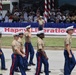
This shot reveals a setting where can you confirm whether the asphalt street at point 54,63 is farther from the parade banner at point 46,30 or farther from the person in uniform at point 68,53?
the parade banner at point 46,30

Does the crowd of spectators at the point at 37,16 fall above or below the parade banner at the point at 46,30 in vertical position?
Result: above

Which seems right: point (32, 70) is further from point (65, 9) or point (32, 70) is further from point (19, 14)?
point (65, 9)

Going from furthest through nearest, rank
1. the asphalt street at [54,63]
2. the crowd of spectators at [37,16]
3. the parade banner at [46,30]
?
the crowd of spectators at [37,16] < the parade banner at [46,30] < the asphalt street at [54,63]

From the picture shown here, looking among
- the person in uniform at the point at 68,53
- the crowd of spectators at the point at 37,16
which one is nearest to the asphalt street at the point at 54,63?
the person in uniform at the point at 68,53

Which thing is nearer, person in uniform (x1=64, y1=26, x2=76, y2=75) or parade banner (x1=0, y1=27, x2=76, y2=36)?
person in uniform (x1=64, y1=26, x2=76, y2=75)

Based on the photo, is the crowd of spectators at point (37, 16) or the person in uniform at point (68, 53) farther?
the crowd of spectators at point (37, 16)

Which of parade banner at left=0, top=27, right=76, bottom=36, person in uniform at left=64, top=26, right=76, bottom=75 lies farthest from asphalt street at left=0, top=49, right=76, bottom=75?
parade banner at left=0, top=27, right=76, bottom=36

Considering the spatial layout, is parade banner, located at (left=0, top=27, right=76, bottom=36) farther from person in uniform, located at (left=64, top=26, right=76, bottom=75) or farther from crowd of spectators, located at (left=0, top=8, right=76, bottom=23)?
person in uniform, located at (left=64, top=26, right=76, bottom=75)

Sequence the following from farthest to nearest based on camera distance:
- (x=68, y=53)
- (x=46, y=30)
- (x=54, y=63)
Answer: (x=46, y=30) → (x=54, y=63) → (x=68, y=53)

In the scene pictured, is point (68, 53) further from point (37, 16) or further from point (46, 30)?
point (37, 16)

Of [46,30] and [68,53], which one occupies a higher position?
[68,53]

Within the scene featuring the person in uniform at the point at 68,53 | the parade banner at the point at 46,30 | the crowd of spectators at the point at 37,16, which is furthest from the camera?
the crowd of spectators at the point at 37,16

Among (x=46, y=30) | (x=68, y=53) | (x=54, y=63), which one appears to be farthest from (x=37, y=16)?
(x=68, y=53)

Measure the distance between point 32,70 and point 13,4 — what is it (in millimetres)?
22020
